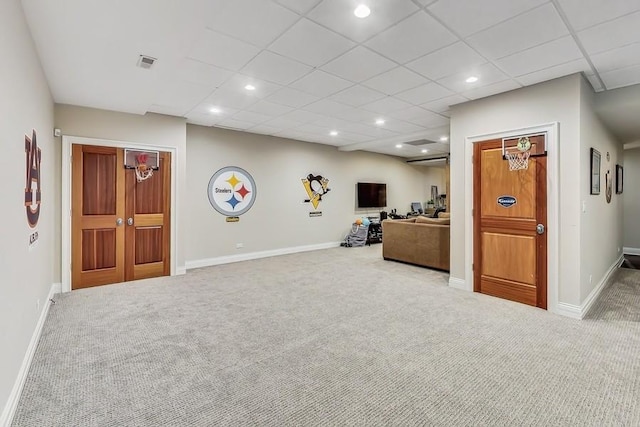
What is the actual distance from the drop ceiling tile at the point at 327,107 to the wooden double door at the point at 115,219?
2629mm

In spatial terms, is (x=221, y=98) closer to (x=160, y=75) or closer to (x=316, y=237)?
(x=160, y=75)

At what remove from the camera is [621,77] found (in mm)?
3549

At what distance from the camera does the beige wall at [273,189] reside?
241 inches

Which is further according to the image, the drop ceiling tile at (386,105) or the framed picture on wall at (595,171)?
the drop ceiling tile at (386,105)

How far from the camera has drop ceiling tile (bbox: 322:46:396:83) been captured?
3100mm

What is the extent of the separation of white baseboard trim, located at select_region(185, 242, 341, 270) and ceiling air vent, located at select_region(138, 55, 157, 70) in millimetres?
3685

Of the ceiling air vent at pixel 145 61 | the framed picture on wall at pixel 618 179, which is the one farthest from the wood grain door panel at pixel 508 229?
the ceiling air vent at pixel 145 61

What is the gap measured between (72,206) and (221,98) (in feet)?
8.87

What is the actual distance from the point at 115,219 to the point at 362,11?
466 centimetres

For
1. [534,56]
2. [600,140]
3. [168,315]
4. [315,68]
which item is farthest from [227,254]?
[600,140]

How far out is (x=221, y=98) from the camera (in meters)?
4.45

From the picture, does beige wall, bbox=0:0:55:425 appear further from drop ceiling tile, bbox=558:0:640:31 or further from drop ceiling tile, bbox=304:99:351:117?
drop ceiling tile, bbox=558:0:640:31

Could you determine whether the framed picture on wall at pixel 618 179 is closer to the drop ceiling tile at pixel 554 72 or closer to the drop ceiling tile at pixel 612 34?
the drop ceiling tile at pixel 554 72

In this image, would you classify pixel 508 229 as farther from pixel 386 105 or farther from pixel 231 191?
pixel 231 191
